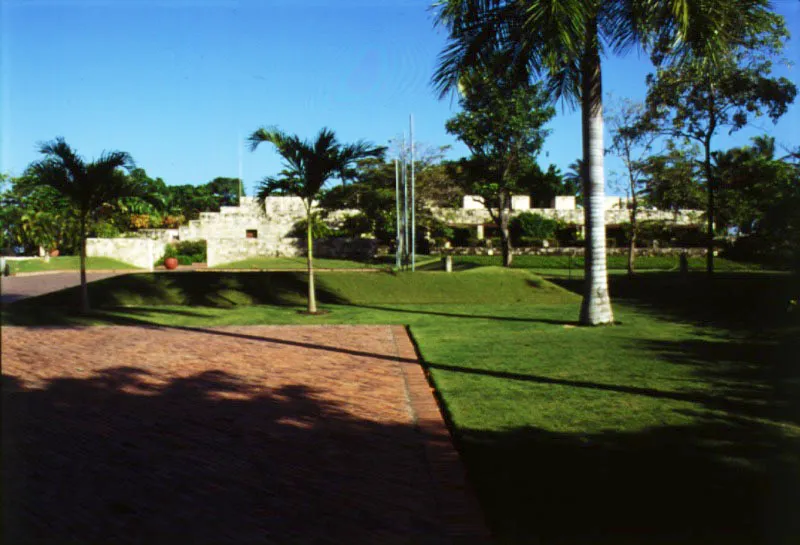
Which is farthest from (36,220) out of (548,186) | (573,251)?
(548,186)

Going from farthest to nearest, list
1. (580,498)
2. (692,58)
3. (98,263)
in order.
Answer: (98,263) < (692,58) < (580,498)

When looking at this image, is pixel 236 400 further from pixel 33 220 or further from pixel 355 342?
pixel 33 220

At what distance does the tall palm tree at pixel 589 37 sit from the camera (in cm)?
1002

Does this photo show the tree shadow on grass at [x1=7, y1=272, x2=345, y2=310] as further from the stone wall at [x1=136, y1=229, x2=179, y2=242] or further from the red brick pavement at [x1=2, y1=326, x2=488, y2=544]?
the stone wall at [x1=136, y1=229, x2=179, y2=242]

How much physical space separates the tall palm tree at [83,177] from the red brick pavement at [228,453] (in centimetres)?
731

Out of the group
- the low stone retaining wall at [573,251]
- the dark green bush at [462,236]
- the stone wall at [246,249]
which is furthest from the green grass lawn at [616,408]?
the dark green bush at [462,236]

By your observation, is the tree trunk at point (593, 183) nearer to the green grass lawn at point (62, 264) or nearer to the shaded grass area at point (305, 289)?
the shaded grass area at point (305, 289)

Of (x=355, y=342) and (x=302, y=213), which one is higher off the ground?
(x=302, y=213)

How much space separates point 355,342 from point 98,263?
32.2 m

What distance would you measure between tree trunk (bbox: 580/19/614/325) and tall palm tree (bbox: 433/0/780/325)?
0.02 meters

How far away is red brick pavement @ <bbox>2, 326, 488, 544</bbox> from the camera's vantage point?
3510 millimetres

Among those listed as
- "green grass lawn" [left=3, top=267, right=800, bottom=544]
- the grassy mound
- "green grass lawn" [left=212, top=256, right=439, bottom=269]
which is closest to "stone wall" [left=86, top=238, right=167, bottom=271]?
"green grass lawn" [left=212, top=256, right=439, bottom=269]

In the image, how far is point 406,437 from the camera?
203 inches

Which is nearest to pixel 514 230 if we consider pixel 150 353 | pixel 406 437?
pixel 150 353
